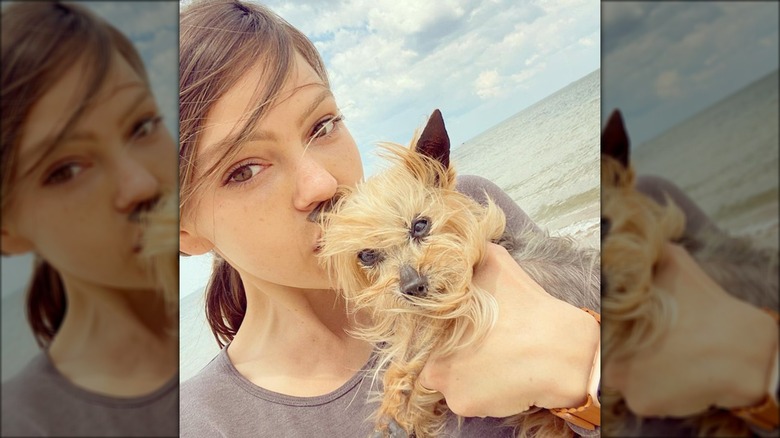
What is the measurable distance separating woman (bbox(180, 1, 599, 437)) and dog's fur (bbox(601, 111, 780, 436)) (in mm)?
614

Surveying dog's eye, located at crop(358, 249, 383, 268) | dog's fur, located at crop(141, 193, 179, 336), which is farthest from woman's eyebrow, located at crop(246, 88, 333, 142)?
dog's fur, located at crop(141, 193, 179, 336)

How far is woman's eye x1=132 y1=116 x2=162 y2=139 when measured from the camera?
324 millimetres

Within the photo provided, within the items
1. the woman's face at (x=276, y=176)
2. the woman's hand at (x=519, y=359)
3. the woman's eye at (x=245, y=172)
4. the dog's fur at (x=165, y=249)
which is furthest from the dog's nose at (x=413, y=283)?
the dog's fur at (x=165, y=249)

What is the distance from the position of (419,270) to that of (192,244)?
481 millimetres

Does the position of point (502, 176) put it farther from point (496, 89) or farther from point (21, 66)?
point (21, 66)

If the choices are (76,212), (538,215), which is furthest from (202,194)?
(538,215)

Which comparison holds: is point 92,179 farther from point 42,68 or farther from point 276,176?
point 276,176

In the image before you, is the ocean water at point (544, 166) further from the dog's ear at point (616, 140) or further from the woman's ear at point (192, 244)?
the dog's ear at point (616, 140)

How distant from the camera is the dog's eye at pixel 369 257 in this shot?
37.7 inches

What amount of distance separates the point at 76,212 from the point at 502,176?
116cm

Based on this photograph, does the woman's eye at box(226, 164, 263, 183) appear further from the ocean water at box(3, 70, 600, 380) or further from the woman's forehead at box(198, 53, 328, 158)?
the ocean water at box(3, 70, 600, 380)

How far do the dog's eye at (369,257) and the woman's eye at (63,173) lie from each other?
2.20ft

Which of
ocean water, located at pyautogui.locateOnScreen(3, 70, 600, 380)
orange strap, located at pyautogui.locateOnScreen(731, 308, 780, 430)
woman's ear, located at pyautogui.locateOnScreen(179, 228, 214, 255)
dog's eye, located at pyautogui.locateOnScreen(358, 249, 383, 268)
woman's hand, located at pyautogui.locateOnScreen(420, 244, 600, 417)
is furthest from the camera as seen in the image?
ocean water, located at pyautogui.locateOnScreen(3, 70, 600, 380)

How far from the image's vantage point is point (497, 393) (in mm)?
897
